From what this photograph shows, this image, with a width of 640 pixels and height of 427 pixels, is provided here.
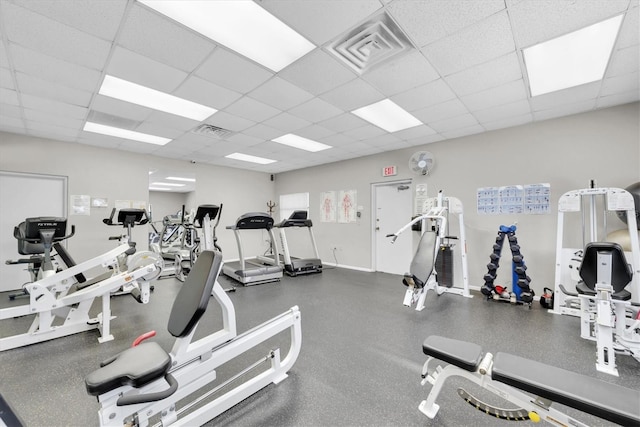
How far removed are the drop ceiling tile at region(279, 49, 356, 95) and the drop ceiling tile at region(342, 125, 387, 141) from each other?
1.37 metres

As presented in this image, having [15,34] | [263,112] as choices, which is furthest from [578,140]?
[15,34]

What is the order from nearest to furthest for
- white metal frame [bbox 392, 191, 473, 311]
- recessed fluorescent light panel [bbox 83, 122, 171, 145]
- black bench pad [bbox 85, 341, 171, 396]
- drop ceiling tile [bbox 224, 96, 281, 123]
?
1. black bench pad [bbox 85, 341, 171, 396]
2. drop ceiling tile [bbox 224, 96, 281, 123]
3. white metal frame [bbox 392, 191, 473, 311]
4. recessed fluorescent light panel [bbox 83, 122, 171, 145]

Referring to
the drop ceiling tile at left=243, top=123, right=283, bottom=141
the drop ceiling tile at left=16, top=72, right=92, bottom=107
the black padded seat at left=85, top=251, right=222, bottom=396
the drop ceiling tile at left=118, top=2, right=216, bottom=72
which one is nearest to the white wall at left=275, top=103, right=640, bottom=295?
the drop ceiling tile at left=243, top=123, right=283, bottom=141

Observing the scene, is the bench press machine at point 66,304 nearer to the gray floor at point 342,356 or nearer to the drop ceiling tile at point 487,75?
the gray floor at point 342,356

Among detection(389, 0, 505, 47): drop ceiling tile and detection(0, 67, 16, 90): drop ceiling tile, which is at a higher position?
detection(389, 0, 505, 47): drop ceiling tile

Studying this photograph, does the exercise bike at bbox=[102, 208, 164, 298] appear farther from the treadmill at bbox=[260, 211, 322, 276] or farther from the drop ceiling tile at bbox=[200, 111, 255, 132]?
the treadmill at bbox=[260, 211, 322, 276]

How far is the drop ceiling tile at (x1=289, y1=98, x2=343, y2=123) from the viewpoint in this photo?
10.5 ft

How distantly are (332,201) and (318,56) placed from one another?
437cm

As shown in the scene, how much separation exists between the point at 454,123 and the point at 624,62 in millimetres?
1674

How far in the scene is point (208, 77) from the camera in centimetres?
261

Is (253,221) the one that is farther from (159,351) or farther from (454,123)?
(454,123)

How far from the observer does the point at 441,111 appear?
3.43 metres

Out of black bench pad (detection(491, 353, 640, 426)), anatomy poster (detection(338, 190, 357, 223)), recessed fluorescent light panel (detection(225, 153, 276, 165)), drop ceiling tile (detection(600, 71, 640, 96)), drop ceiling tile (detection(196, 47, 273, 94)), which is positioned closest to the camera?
black bench pad (detection(491, 353, 640, 426))

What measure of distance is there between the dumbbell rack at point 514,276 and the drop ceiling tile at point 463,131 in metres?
1.55
